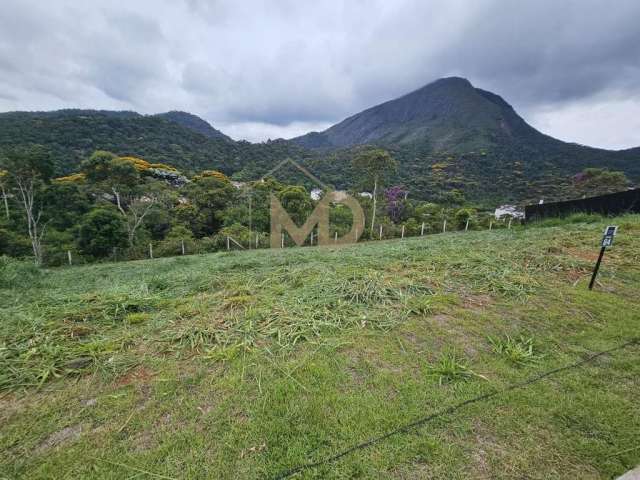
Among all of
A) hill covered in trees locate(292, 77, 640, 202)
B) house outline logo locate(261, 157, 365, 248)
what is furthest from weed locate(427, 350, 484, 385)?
hill covered in trees locate(292, 77, 640, 202)

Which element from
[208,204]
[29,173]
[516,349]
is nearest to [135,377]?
[516,349]

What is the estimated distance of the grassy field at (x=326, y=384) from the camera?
121 cm

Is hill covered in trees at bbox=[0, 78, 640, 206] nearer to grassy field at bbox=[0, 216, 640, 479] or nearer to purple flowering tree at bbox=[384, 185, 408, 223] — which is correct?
purple flowering tree at bbox=[384, 185, 408, 223]

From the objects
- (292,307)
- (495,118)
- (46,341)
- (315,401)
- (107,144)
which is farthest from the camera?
(495,118)

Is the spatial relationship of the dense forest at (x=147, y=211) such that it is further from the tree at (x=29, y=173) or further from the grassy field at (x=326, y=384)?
the grassy field at (x=326, y=384)

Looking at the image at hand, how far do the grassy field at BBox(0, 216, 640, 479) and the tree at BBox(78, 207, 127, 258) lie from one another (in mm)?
9683

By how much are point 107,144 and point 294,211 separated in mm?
24491

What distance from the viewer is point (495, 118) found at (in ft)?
205

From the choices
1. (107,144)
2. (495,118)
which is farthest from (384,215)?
(495,118)

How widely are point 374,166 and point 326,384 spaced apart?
14.8 metres

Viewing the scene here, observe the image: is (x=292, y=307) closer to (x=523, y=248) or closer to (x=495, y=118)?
(x=523, y=248)

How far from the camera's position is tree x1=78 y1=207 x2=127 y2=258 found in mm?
10930

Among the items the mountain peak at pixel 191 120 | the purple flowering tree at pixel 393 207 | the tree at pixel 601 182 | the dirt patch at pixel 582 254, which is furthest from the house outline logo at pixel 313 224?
the mountain peak at pixel 191 120

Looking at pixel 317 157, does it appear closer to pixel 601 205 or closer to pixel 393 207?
pixel 393 207
